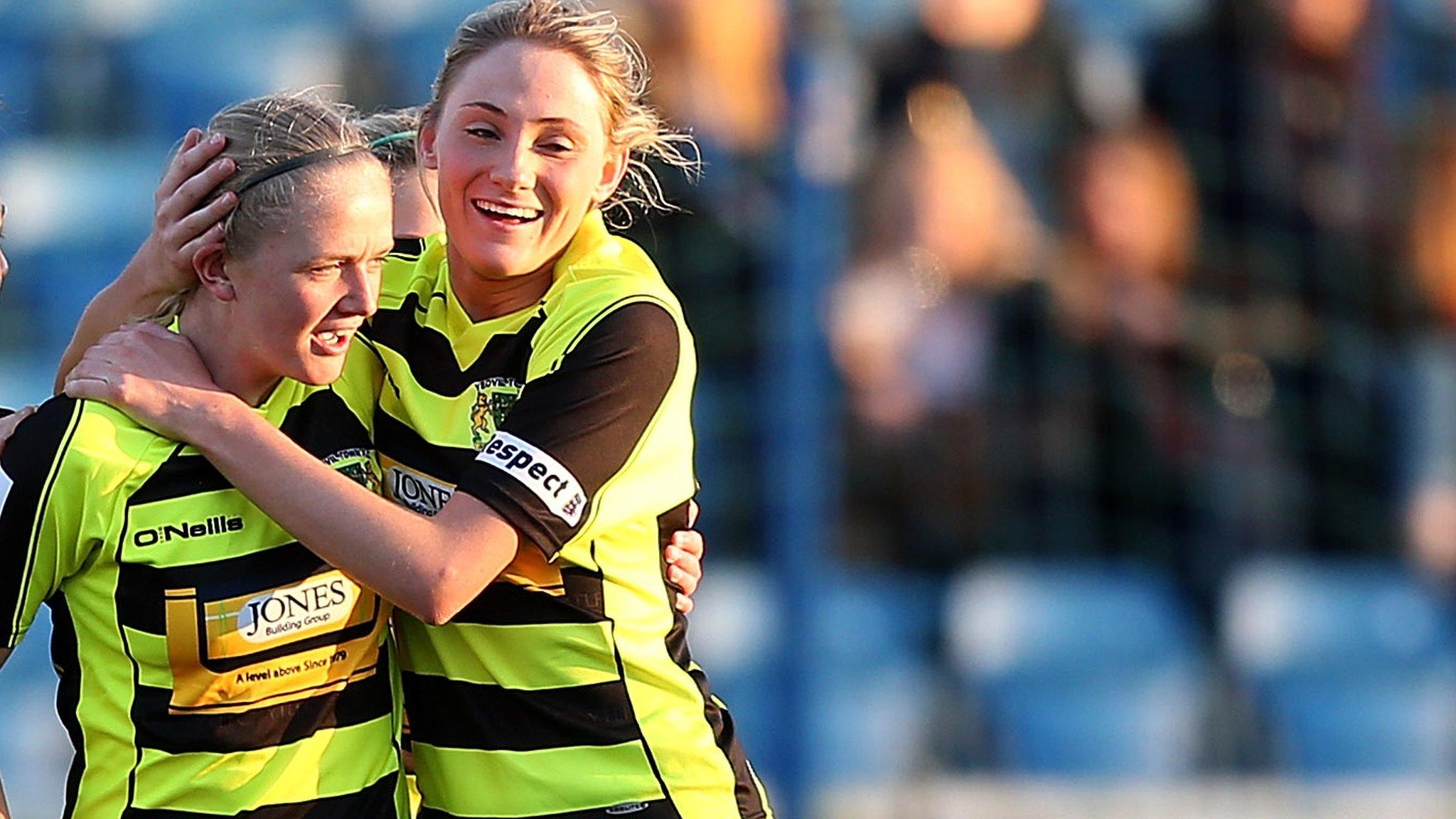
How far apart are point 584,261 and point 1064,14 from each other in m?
3.64

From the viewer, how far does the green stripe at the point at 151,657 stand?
77.4 inches

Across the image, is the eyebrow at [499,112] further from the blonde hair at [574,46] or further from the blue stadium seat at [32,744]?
the blue stadium seat at [32,744]

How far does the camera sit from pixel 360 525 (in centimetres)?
196

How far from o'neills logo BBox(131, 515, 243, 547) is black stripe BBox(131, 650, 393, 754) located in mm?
149

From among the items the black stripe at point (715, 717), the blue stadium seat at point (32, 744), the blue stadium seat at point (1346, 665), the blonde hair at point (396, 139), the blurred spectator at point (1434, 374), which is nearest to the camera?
the black stripe at point (715, 717)

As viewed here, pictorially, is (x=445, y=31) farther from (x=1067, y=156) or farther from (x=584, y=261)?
(x=584, y=261)

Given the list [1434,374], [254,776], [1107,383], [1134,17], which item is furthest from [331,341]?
[1434,374]

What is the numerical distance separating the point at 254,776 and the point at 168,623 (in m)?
0.18

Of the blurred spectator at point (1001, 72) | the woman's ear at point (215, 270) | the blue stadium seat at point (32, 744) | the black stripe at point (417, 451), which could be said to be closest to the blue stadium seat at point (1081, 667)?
the blurred spectator at point (1001, 72)

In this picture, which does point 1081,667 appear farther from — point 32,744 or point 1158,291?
point 32,744

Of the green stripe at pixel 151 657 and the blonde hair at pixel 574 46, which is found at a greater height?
the blonde hair at pixel 574 46

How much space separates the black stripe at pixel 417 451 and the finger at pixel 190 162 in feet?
1.08

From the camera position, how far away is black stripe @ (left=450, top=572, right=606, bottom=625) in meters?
2.12

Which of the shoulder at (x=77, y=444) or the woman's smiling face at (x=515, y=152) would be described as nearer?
the shoulder at (x=77, y=444)
